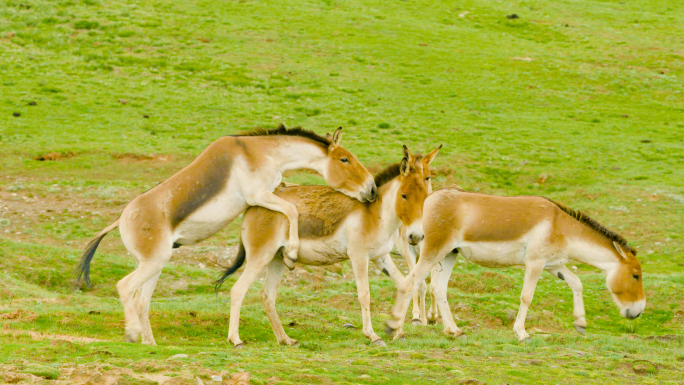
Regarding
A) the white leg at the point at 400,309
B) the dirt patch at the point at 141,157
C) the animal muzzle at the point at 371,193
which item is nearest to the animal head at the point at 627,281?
the white leg at the point at 400,309

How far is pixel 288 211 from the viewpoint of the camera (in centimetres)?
1166

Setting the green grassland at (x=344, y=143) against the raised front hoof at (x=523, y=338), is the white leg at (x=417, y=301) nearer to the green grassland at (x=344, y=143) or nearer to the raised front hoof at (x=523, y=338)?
the green grassland at (x=344, y=143)

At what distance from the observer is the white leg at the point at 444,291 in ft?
41.8

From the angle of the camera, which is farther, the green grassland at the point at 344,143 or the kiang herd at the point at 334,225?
the kiang herd at the point at 334,225

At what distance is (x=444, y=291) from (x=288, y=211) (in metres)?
3.45

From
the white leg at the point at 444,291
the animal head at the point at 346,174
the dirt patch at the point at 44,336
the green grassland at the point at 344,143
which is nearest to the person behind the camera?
the green grassland at the point at 344,143

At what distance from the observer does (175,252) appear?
22297 millimetres

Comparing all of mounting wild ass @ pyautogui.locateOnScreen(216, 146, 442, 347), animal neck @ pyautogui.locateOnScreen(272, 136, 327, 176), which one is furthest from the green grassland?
animal neck @ pyautogui.locateOnScreen(272, 136, 327, 176)

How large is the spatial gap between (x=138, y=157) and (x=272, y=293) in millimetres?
21548

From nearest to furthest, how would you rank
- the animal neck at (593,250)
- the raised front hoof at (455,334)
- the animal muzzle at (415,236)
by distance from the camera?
the animal muzzle at (415,236) < the raised front hoof at (455,334) < the animal neck at (593,250)

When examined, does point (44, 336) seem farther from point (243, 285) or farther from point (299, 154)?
point (299, 154)

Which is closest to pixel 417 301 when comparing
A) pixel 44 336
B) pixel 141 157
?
pixel 44 336

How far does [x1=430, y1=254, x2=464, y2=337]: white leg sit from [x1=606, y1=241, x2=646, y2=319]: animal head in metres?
2.95

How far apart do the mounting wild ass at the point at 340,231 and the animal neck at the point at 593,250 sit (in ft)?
10.3
